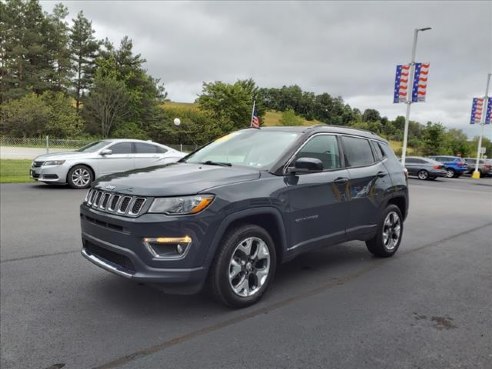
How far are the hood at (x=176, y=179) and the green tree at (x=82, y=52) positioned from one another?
58.6 metres

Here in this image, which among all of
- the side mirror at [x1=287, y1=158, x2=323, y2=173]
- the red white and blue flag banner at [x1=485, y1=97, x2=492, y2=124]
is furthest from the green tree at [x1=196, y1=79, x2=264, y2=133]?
the side mirror at [x1=287, y1=158, x2=323, y2=173]

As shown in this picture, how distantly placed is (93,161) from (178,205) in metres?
10.1

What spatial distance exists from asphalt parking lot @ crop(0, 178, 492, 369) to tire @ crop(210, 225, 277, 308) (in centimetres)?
16

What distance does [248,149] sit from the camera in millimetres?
4801

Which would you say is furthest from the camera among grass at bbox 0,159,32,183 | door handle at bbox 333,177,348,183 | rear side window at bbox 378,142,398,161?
grass at bbox 0,159,32,183

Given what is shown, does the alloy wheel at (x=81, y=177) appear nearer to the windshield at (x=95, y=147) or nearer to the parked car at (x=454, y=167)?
the windshield at (x=95, y=147)

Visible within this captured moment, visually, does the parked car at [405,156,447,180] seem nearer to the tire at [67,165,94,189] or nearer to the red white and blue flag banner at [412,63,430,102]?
the red white and blue flag banner at [412,63,430,102]

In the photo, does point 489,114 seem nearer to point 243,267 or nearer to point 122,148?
point 122,148

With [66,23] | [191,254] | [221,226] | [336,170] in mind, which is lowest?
[191,254]

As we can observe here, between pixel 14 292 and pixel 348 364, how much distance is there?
3253mm

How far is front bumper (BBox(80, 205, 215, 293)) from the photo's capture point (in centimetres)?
341

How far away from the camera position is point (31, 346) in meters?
3.17

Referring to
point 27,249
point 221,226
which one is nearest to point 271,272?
point 221,226

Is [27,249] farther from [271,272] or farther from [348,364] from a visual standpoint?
[348,364]
